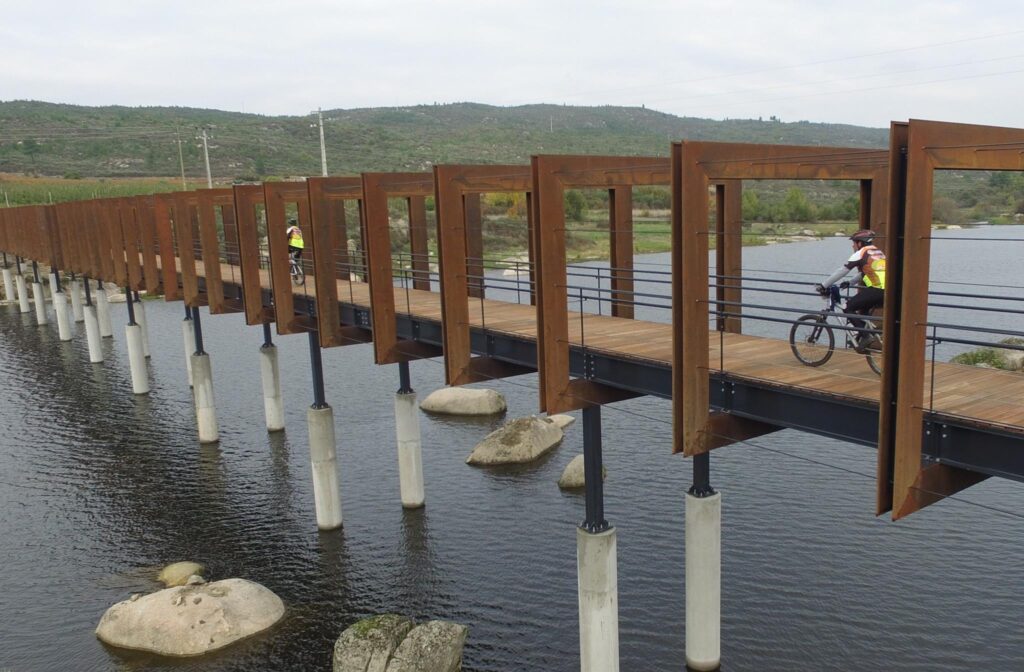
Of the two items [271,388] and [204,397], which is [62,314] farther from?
[271,388]

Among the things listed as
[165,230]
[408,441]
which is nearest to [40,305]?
[165,230]

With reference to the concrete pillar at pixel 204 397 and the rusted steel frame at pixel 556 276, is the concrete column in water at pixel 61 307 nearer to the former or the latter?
the concrete pillar at pixel 204 397

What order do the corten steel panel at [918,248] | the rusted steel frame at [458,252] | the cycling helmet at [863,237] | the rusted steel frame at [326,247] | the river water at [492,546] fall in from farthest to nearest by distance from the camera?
the rusted steel frame at [326,247]
the river water at [492,546]
the rusted steel frame at [458,252]
the cycling helmet at [863,237]
the corten steel panel at [918,248]

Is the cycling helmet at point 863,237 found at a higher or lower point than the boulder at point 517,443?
higher

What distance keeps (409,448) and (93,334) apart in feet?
98.2

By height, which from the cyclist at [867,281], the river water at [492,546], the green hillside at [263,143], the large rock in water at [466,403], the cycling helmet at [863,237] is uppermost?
the green hillside at [263,143]

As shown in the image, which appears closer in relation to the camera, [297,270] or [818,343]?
[818,343]

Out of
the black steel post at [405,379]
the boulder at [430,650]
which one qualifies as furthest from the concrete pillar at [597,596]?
the black steel post at [405,379]

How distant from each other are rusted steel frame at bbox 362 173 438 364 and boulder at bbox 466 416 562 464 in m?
10.5

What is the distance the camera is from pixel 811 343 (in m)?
12.4

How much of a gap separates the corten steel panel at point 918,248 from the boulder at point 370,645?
9.93m

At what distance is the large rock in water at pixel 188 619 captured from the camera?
17766 millimetres

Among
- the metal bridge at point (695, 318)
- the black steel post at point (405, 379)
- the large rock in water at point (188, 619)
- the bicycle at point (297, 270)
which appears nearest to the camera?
the metal bridge at point (695, 318)

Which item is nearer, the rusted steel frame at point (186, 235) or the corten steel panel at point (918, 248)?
the corten steel panel at point (918, 248)
